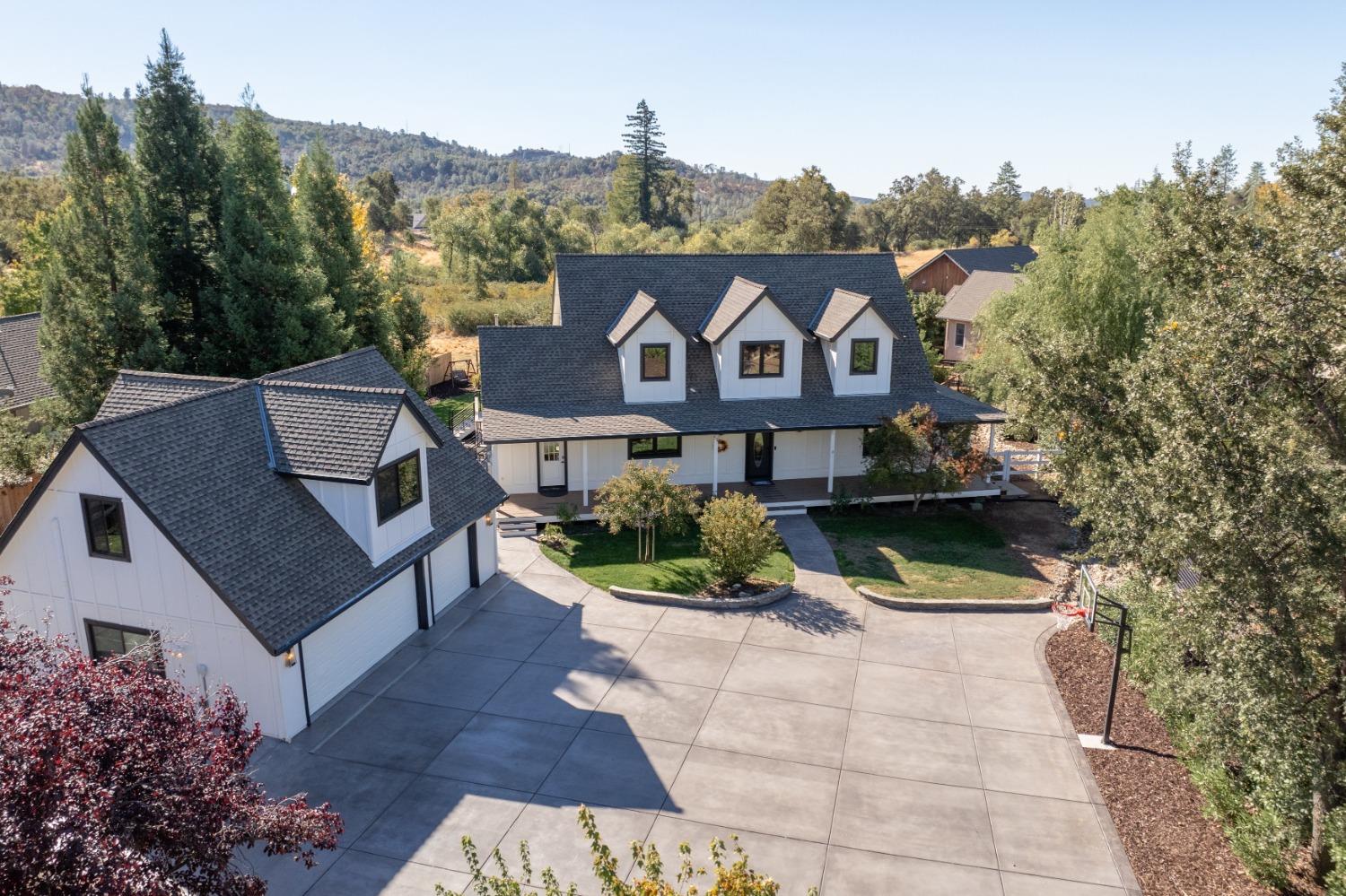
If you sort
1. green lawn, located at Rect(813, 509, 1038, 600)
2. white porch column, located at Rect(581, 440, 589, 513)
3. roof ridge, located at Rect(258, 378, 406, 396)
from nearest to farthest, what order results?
roof ridge, located at Rect(258, 378, 406, 396)
green lawn, located at Rect(813, 509, 1038, 600)
white porch column, located at Rect(581, 440, 589, 513)

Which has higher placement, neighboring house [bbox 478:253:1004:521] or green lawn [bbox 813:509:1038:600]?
neighboring house [bbox 478:253:1004:521]

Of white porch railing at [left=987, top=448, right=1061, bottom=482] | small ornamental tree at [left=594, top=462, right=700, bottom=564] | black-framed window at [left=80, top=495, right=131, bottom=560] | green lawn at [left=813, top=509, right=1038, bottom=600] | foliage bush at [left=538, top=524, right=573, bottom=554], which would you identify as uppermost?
black-framed window at [left=80, top=495, right=131, bottom=560]

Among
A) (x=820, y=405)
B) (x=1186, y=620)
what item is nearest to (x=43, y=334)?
(x=820, y=405)

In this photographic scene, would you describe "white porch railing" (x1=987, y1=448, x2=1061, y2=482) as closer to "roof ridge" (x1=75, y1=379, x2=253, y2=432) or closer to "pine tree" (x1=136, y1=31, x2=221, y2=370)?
"roof ridge" (x1=75, y1=379, x2=253, y2=432)

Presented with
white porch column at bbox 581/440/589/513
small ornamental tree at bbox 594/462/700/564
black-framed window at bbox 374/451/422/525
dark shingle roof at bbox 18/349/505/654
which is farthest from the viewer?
white porch column at bbox 581/440/589/513

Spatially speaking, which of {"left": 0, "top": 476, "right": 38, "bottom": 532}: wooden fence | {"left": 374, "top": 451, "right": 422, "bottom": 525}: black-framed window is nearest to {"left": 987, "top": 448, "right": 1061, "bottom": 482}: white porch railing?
{"left": 374, "top": 451, "right": 422, "bottom": 525}: black-framed window

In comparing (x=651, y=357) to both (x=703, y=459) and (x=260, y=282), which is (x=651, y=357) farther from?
(x=260, y=282)

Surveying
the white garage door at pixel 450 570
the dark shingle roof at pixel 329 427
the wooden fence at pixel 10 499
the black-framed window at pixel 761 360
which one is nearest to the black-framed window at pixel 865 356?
the black-framed window at pixel 761 360
